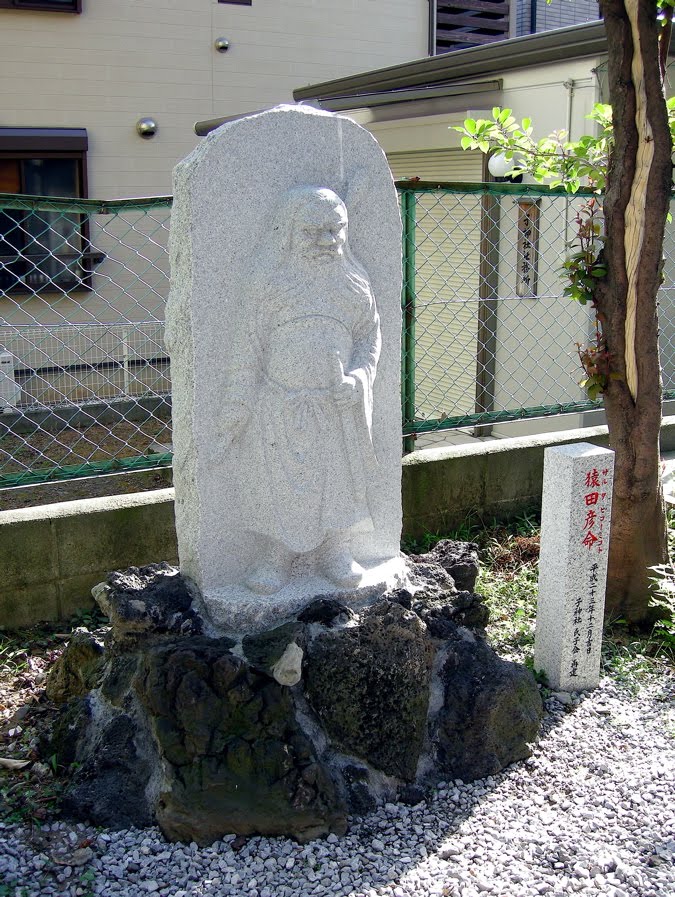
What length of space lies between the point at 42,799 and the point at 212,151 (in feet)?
6.72

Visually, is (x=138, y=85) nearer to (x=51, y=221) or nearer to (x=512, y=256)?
(x=51, y=221)

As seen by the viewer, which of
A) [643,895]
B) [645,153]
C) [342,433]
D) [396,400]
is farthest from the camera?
[645,153]

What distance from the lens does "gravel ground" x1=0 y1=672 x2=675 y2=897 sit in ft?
8.21

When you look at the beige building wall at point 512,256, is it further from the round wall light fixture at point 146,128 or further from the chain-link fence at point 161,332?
the round wall light fixture at point 146,128

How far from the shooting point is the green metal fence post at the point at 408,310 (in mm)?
4559

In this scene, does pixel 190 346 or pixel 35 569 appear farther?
pixel 35 569

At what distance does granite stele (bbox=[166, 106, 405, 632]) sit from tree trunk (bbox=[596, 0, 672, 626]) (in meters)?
1.16

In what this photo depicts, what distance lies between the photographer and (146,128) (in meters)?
8.76

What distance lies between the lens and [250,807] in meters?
2.70

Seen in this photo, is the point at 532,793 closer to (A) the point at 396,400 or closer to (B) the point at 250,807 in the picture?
(B) the point at 250,807

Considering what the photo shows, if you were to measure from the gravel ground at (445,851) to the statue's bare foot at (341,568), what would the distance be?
0.75m

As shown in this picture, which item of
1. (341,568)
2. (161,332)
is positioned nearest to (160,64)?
(161,332)

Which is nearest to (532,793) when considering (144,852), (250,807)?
(250,807)

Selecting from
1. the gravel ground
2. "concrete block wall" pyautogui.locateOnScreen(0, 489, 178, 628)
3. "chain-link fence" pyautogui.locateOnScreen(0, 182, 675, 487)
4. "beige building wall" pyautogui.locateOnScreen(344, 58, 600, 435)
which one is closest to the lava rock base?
the gravel ground
